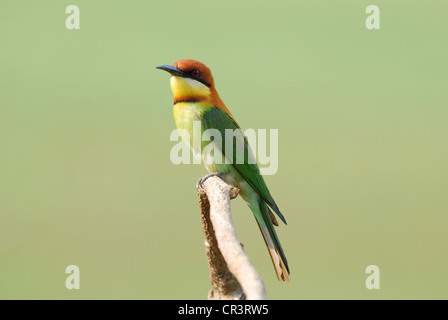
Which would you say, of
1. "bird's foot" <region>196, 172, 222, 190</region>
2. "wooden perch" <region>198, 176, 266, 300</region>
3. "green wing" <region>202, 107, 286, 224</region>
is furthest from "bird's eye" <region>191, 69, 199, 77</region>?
"wooden perch" <region>198, 176, 266, 300</region>

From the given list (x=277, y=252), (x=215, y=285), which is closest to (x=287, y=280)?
(x=277, y=252)

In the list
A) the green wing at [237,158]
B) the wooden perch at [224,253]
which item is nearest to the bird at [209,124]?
the green wing at [237,158]

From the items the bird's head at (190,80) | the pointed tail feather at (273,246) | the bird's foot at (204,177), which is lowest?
the pointed tail feather at (273,246)

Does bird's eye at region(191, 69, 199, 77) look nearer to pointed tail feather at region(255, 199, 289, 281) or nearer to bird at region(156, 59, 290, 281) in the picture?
bird at region(156, 59, 290, 281)

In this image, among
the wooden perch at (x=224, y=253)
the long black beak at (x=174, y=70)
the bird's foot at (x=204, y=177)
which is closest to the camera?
the wooden perch at (x=224, y=253)

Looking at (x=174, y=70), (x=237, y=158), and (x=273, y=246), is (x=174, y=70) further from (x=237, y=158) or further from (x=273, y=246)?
(x=273, y=246)

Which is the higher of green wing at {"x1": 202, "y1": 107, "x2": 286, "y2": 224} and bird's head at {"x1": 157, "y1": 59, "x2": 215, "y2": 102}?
bird's head at {"x1": 157, "y1": 59, "x2": 215, "y2": 102}

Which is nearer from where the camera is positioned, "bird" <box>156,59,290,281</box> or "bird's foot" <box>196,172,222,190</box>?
"bird's foot" <box>196,172,222,190</box>

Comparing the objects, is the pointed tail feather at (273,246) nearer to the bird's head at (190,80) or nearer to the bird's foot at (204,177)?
the bird's foot at (204,177)
